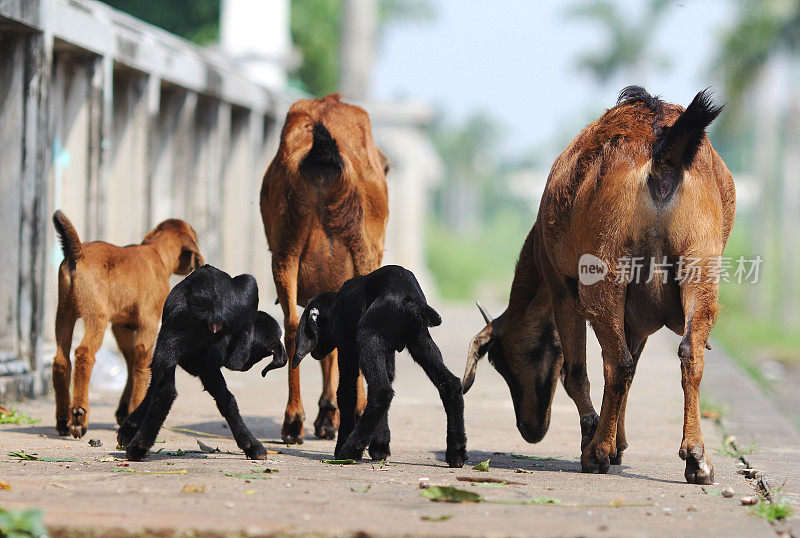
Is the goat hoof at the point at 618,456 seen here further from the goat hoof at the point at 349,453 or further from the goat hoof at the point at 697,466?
the goat hoof at the point at 349,453

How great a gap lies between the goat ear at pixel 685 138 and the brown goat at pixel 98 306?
2958 millimetres

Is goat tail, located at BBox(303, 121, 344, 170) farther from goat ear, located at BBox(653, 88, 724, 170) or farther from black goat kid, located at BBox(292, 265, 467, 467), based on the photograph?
goat ear, located at BBox(653, 88, 724, 170)

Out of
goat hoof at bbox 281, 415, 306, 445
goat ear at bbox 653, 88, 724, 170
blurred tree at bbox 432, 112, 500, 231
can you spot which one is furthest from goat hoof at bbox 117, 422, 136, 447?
blurred tree at bbox 432, 112, 500, 231

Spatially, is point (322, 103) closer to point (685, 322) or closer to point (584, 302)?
point (584, 302)

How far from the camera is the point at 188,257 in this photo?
718cm

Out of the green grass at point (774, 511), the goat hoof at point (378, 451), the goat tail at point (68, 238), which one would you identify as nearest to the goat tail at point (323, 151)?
the goat tail at point (68, 238)

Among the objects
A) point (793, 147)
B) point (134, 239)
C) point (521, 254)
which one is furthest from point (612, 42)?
point (521, 254)

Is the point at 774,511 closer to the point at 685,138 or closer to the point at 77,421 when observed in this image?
the point at 685,138

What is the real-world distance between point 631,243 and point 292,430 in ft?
7.33

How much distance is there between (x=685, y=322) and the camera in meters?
5.45

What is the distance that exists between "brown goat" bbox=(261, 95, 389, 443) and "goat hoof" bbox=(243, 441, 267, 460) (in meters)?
0.87

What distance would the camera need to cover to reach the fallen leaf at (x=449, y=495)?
4570 mm

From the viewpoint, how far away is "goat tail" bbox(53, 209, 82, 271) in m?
6.25

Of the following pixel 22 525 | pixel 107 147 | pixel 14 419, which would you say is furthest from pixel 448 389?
pixel 107 147
